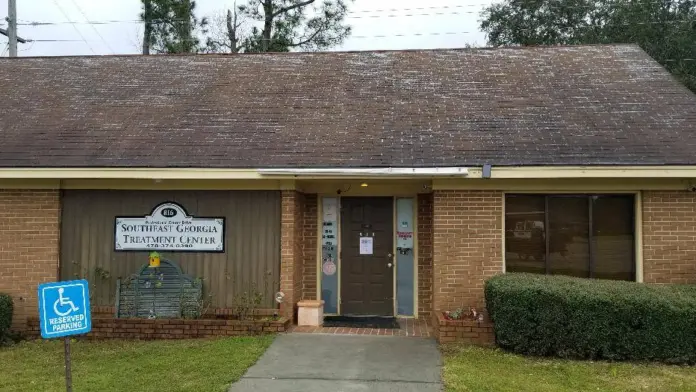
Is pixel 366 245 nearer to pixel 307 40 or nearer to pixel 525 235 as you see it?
pixel 525 235

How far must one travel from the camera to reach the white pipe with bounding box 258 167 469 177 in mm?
7824

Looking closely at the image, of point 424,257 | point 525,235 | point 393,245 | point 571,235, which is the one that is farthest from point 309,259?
point 571,235

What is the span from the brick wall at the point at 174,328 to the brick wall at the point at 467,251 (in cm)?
241

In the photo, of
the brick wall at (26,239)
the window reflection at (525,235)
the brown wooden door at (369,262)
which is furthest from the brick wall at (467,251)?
the brick wall at (26,239)

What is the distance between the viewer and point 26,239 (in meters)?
8.80

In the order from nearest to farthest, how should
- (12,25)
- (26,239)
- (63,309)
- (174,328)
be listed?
(63,309) < (174,328) < (26,239) < (12,25)

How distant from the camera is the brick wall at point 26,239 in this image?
8.78 metres

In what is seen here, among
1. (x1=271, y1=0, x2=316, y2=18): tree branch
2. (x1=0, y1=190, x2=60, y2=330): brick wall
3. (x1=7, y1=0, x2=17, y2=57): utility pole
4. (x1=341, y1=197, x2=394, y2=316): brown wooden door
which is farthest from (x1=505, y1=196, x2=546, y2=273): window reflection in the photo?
(x1=271, y1=0, x2=316, y2=18): tree branch

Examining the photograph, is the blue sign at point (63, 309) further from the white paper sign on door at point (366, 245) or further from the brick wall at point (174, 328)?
the white paper sign on door at point (366, 245)

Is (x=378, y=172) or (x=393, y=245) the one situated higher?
(x=378, y=172)

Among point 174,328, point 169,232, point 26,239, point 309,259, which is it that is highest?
point 169,232

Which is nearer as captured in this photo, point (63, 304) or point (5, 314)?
point (63, 304)

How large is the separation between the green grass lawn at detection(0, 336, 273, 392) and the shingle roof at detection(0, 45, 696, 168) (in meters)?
2.51

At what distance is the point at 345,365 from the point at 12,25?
1885 centimetres
